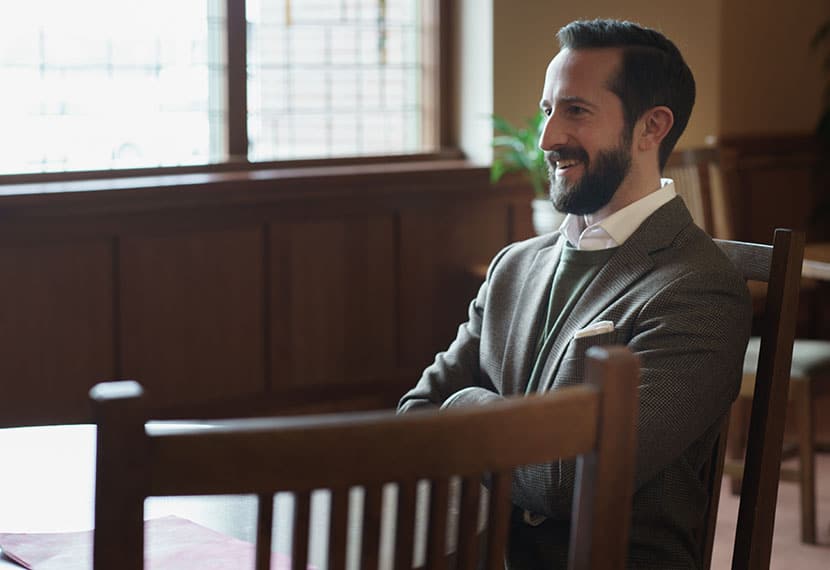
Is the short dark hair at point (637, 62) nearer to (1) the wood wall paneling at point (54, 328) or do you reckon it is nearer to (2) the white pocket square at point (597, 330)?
(2) the white pocket square at point (597, 330)

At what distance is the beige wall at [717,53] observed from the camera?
4742 mm

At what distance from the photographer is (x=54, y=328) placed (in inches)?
159

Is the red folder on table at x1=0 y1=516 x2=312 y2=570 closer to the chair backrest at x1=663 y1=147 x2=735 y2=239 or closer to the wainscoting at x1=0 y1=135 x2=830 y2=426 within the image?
the wainscoting at x1=0 y1=135 x2=830 y2=426

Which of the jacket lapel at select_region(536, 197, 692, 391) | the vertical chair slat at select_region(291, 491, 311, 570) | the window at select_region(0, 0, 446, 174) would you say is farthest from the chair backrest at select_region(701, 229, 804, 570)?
the window at select_region(0, 0, 446, 174)

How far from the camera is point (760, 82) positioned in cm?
569

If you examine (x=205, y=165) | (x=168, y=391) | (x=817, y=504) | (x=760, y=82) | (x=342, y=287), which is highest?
(x=760, y=82)

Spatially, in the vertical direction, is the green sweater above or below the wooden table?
above

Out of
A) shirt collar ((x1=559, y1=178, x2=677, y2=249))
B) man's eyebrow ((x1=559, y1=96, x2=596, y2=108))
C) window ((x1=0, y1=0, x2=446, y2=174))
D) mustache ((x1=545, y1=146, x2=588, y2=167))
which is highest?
window ((x1=0, y1=0, x2=446, y2=174))

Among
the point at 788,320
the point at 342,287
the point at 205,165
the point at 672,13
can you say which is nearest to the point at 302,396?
the point at 342,287

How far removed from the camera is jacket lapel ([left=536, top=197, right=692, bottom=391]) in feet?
5.78

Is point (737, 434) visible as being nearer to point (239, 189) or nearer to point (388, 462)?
point (239, 189)

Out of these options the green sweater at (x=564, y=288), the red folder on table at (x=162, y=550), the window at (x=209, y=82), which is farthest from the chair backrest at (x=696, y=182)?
the red folder on table at (x=162, y=550)

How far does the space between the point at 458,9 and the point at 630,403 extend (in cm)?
412

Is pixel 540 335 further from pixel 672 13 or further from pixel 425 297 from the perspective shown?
pixel 672 13
